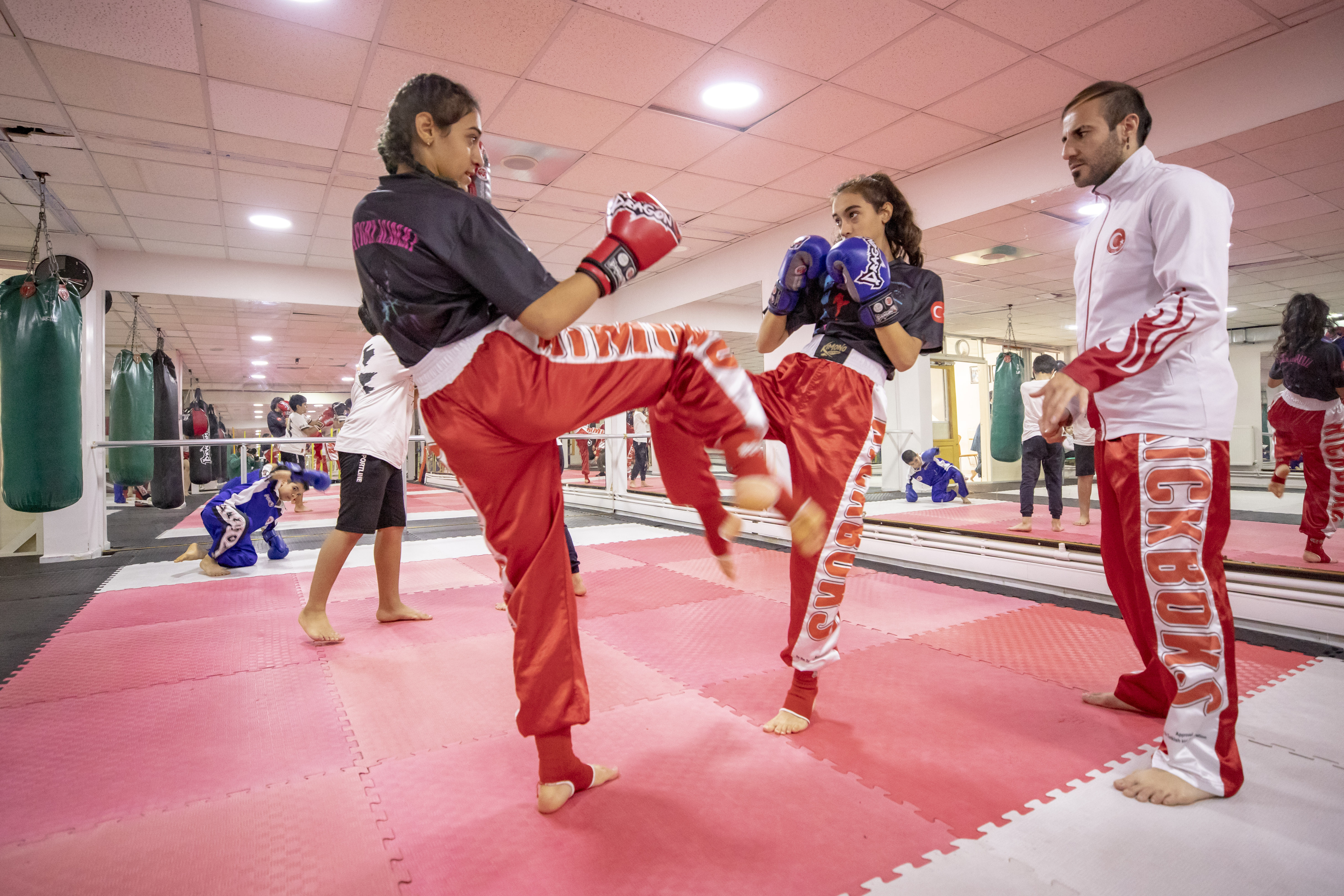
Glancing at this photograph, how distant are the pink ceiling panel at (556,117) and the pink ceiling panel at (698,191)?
1.00m

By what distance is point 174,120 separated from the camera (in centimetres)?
471

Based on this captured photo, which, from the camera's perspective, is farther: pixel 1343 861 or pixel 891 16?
pixel 891 16

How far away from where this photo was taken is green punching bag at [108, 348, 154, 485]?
6.55 m

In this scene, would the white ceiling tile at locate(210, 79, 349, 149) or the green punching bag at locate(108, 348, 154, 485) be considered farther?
the green punching bag at locate(108, 348, 154, 485)

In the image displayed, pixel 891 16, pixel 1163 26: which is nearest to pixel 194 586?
pixel 891 16

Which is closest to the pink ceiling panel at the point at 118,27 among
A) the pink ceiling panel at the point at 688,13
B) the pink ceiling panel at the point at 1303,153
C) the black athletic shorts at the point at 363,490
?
the pink ceiling panel at the point at 688,13

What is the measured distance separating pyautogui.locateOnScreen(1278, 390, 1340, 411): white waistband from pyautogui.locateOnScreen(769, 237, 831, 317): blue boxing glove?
4694 mm

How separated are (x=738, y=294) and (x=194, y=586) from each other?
310 inches

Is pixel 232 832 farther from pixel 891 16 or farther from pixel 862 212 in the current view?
pixel 891 16

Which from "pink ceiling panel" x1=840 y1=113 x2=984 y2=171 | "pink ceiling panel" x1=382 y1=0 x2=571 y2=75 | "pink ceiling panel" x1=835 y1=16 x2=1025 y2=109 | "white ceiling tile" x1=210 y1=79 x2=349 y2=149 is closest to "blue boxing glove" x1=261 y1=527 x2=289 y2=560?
"white ceiling tile" x1=210 y1=79 x2=349 y2=149

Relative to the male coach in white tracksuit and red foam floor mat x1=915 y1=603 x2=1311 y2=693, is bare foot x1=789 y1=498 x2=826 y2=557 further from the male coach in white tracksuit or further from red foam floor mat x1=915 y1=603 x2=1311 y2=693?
red foam floor mat x1=915 y1=603 x2=1311 y2=693

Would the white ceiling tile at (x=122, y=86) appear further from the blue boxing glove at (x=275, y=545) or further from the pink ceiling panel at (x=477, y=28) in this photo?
the blue boxing glove at (x=275, y=545)

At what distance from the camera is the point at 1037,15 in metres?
3.78

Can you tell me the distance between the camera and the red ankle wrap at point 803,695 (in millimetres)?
2123
